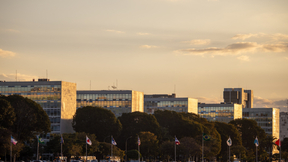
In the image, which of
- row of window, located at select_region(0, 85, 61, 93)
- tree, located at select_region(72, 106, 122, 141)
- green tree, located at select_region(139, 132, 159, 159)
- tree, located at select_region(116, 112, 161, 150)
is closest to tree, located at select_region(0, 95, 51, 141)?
tree, located at select_region(72, 106, 122, 141)

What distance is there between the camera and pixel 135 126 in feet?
560

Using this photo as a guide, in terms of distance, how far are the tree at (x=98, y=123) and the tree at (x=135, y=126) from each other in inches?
227

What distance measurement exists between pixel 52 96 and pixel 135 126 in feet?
124

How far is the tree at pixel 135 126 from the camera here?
6639 inches

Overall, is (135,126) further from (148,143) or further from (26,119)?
(26,119)

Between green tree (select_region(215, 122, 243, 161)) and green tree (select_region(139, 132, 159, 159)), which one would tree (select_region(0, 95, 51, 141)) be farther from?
green tree (select_region(215, 122, 243, 161))

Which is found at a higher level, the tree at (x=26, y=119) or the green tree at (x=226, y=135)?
the tree at (x=26, y=119)

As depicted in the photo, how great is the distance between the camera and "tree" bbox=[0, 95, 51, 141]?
133 meters

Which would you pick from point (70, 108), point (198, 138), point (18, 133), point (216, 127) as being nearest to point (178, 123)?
point (198, 138)

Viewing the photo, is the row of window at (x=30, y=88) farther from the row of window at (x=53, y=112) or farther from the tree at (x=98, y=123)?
the tree at (x=98, y=123)

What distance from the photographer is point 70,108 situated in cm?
19150

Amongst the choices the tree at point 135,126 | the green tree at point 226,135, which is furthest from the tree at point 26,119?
the green tree at point 226,135

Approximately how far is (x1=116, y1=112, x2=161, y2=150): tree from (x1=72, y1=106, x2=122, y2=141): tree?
18.9ft

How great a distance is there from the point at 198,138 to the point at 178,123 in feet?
35.4
